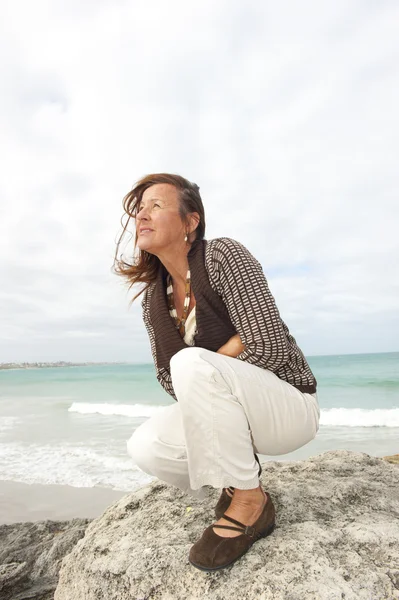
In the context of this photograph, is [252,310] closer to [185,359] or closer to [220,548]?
[185,359]

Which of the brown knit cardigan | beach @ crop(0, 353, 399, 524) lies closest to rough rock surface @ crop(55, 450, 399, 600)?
the brown knit cardigan

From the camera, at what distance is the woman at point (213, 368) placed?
1858 mm

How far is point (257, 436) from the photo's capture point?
2.00m

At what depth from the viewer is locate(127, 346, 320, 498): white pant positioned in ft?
6.07

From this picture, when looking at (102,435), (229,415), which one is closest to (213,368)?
(229,415)

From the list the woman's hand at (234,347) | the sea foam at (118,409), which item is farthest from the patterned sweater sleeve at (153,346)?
the sea foam at (118,409)

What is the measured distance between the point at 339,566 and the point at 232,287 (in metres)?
1.27

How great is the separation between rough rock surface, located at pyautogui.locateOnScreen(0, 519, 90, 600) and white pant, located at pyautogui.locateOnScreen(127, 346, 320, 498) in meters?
1.77

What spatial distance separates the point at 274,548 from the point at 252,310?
1.05 m

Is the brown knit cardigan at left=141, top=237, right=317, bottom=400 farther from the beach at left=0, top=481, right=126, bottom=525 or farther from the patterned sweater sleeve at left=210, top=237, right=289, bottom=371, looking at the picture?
the beach at left=0, top=481, right=126, bottom=525

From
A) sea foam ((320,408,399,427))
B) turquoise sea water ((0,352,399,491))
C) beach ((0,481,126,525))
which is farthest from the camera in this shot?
sea foam ((320,408,399,427))

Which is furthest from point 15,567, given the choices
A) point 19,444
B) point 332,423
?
point 332,423

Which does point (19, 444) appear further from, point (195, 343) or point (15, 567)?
point (195, 343)

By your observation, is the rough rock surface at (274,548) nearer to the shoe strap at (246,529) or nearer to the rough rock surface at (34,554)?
the shoe strap at (246,529)
